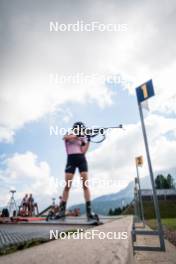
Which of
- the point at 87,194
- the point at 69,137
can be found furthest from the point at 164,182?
the point at 69,137

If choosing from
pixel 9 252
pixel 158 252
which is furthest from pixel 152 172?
pixel 9 252

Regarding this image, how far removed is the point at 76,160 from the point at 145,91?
330cm

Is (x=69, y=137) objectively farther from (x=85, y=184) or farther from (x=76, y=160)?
(x=85, y=184)

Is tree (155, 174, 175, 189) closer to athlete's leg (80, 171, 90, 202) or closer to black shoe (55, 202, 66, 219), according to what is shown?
black shoe (55, 202, 66, 219)

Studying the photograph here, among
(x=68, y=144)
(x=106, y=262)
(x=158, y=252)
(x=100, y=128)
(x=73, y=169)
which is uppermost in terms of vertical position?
(x=100, y=128)

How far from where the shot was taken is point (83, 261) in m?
0.92

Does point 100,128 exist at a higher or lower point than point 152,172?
higher

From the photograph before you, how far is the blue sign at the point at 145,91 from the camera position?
6.05 meters

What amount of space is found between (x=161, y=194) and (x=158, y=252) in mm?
82676

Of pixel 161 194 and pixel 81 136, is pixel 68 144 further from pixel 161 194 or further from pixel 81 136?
pixel 161 194

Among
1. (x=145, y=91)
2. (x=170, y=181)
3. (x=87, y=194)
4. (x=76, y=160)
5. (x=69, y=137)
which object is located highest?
(x=170, y=181)

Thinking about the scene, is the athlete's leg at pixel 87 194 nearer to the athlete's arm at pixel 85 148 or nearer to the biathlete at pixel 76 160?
the biathlete at pixel 76 160

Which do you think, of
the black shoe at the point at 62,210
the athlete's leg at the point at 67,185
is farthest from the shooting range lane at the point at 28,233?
the athlete's leg at the point at 67,185

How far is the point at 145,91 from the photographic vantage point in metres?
6.15
